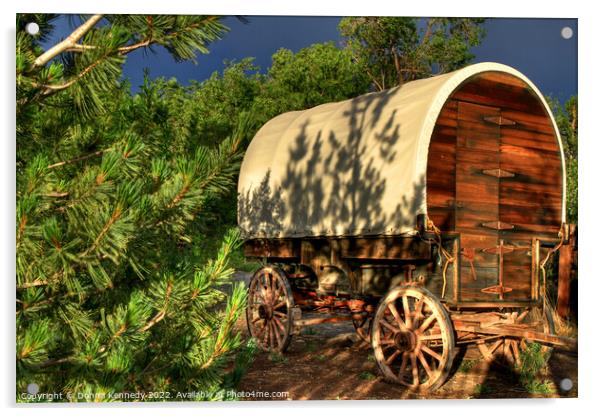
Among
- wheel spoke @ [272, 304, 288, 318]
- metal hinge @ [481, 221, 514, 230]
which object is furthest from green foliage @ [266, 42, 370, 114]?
metal hinge @ [481, 221, 514, 230]

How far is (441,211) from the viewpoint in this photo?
8.07 metres

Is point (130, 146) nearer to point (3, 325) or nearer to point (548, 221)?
point (3, 325)

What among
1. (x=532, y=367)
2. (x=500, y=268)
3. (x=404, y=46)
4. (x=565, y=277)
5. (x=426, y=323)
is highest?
(x=404, y=46)

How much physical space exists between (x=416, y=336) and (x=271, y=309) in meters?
3.18

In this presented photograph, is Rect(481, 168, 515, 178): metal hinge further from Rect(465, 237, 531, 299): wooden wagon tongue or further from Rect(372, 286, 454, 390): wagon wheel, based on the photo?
Rect(372, 286, 454, 390): wagon wheel

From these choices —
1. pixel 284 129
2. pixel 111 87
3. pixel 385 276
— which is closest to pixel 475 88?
pixel 385 276

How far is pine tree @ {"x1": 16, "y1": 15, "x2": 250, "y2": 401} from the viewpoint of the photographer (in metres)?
4.14

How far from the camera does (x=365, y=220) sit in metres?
8.80

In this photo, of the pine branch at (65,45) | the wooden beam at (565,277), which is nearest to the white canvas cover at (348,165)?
the wooden beam at (565,277)

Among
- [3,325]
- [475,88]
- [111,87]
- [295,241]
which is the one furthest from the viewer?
[295,241]

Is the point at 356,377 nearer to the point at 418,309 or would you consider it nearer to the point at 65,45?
the point at 418,309

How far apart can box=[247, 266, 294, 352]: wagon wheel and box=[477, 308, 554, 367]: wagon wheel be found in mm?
2655

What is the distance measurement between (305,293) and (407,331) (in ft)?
9.32

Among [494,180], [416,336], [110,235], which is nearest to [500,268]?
[494,180]
